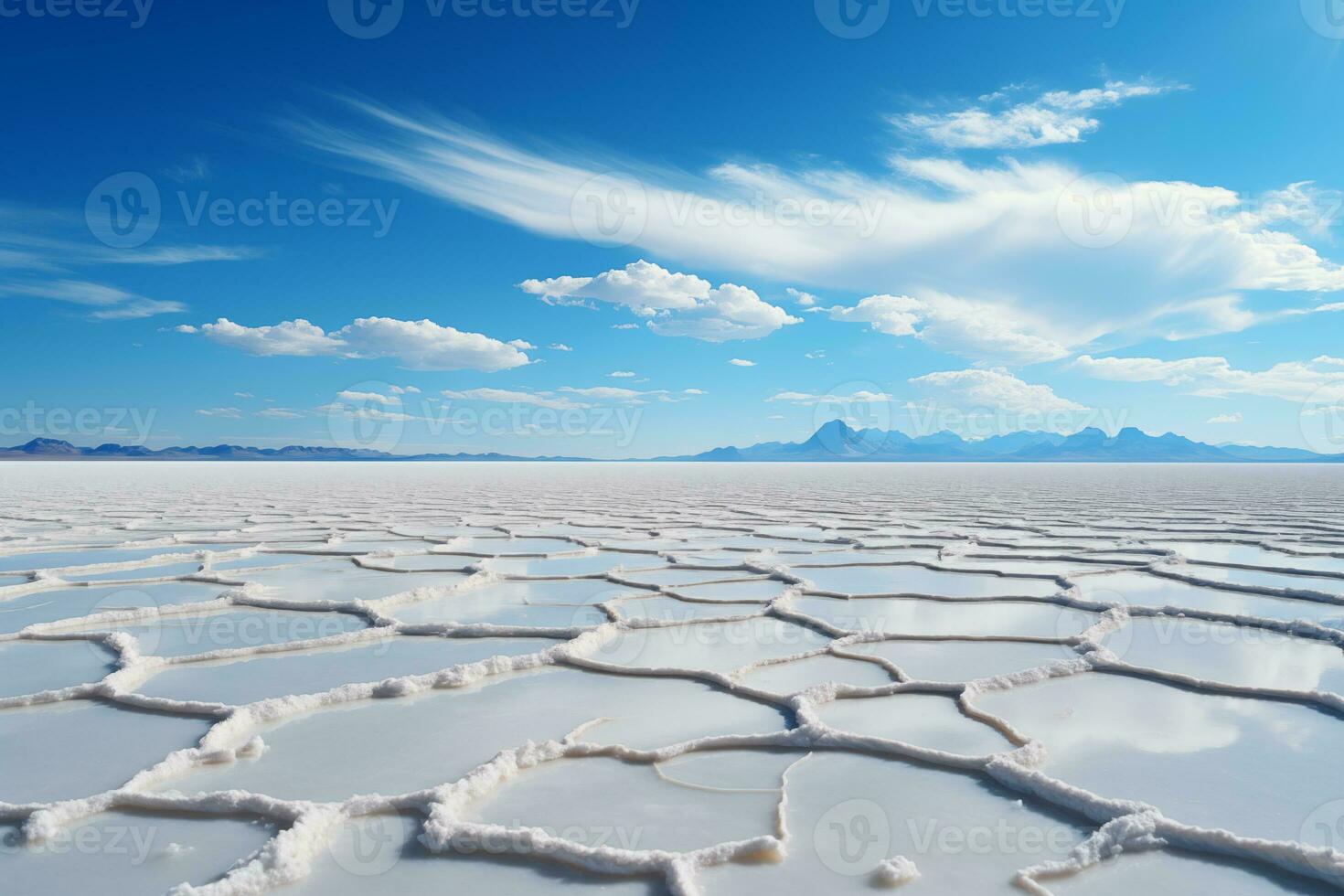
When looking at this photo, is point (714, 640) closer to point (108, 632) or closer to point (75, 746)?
point (75, 746)

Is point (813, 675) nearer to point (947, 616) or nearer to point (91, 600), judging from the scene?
point (947, 616)

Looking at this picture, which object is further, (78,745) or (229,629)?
(229,629)

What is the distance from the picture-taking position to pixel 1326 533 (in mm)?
6031

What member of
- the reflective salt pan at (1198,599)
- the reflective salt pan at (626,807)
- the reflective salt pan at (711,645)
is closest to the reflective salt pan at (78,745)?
the reflective salt pan at (626,807)

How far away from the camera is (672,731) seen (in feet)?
5.93

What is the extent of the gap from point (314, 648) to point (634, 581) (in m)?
1.60

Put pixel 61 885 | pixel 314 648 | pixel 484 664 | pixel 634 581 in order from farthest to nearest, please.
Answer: pixel 634 581
pixel 314 648
pixel 484 664
pixel 61 885

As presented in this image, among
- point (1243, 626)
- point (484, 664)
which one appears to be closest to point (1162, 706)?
point (1243, 626)

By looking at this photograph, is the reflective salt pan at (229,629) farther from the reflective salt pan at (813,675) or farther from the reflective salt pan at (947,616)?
the reflective salt pan at (947,616)

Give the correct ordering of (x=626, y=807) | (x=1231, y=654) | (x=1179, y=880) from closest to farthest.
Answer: (x=1179, y=880), (x=626, y=807), (x=1231, y=654)

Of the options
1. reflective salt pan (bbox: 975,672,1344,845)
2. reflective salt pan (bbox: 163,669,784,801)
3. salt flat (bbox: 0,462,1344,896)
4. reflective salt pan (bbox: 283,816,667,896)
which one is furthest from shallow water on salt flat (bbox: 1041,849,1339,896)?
reflective salt pan (bbox: 163,669,784,801)

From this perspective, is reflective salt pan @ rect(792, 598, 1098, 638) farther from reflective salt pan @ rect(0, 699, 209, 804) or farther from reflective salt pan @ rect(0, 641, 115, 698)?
reflective salt pan @ rect(0, 641, 115, 698)

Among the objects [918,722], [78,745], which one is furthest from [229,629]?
[918,722]

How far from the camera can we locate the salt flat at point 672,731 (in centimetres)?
123
